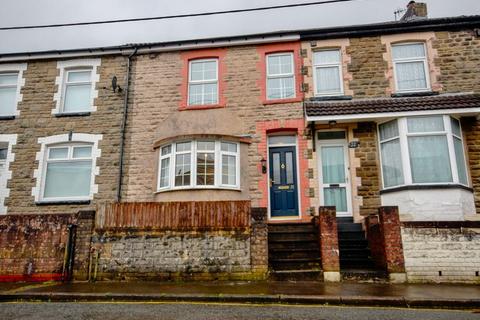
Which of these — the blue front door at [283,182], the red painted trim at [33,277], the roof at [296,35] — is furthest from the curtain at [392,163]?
the red painted trim at [33,277]

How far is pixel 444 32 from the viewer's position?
12719 millimetres

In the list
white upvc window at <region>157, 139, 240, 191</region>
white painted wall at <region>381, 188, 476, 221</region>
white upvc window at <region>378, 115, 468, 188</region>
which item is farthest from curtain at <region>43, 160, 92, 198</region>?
white painted wall at <region>381, 188, 476, 221</region>

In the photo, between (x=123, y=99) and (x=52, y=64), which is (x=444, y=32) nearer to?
(x=123, y=99)

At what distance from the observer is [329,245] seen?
8.65m

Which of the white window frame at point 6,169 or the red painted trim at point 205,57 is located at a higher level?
the red painted trim at point 205,57

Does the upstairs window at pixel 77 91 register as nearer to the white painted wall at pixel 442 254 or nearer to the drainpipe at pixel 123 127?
the drainpipe at pixel 123 127

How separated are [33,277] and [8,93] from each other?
8.68 meters

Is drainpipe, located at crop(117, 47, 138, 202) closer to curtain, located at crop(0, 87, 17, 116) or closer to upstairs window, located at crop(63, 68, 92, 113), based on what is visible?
upstairs window, located at crop(63, 68, 92, 113)

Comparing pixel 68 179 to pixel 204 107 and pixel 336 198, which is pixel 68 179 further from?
pixel 336 198

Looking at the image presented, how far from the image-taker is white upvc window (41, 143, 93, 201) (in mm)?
13312

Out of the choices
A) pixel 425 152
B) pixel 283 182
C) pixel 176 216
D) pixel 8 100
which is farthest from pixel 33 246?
pixel 425 152

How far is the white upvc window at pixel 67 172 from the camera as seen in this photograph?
13312 mm

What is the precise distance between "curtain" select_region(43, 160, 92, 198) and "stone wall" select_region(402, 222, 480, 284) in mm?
10491

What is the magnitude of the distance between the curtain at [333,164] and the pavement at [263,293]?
4.65 meters
